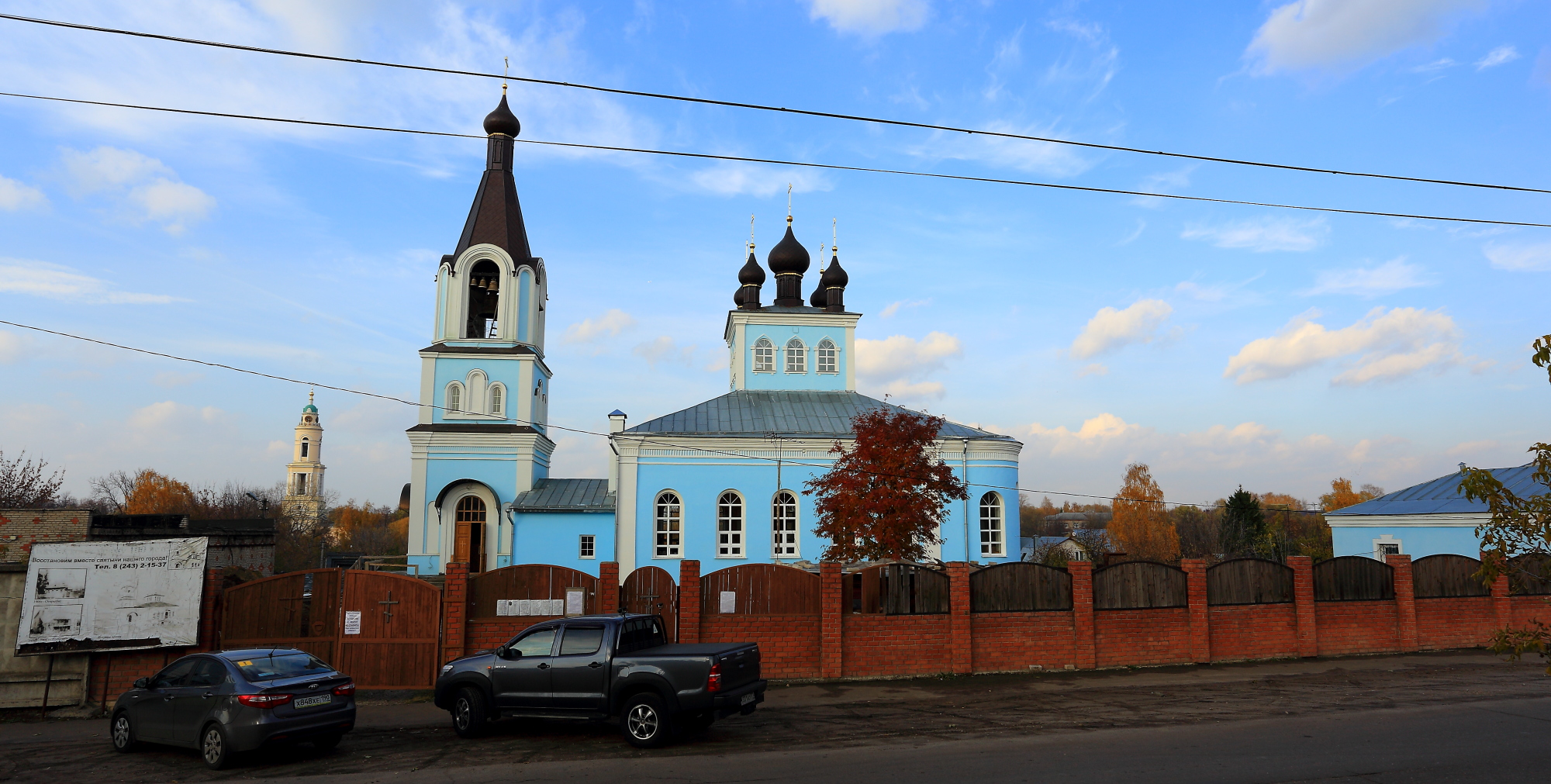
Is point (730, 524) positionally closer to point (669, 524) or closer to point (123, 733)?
point (669, 524)

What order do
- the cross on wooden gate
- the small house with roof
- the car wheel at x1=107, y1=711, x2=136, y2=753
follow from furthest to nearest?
1. the small house with roof
2. the cross on wooden gate
3. the car wheel at x1=107, y1=711, x2=136, y2=753

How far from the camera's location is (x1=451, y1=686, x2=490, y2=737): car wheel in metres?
11.0

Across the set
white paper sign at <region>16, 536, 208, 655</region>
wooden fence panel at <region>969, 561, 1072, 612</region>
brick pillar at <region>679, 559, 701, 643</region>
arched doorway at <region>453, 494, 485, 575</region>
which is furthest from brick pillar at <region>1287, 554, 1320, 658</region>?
arched doorway at <region>453, 494, 485, 575</region>

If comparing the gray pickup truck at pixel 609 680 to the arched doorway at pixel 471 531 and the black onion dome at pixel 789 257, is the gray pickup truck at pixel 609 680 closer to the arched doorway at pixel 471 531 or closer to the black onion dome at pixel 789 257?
the arched doorway at pixel 471 531

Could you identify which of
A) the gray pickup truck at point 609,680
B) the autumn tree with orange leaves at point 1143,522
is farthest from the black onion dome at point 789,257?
the autumn tree with orange leaves at point 1143,522

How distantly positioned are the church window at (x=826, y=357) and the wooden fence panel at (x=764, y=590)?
1919cm

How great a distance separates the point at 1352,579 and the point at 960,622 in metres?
8.78

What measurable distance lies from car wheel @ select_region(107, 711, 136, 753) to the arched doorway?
59.8 feet

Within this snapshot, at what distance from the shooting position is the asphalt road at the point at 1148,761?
8664 millimetres

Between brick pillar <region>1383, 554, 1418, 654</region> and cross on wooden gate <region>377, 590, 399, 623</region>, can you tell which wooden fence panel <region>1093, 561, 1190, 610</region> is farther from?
cross on wooden gate <region>377, 590, 399, 623</region>

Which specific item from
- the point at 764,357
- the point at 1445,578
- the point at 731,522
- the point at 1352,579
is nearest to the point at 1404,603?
the point at 1352,579

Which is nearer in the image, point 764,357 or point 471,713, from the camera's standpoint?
point 471,713

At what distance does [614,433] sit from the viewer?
28859mm

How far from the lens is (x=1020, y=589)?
53.8 ft
